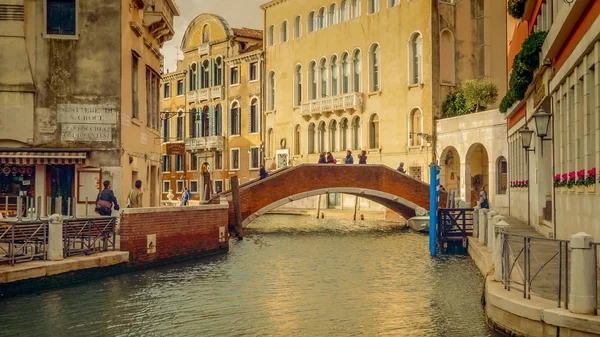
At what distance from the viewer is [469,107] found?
30.0 m

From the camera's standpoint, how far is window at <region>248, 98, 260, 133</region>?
42.1m

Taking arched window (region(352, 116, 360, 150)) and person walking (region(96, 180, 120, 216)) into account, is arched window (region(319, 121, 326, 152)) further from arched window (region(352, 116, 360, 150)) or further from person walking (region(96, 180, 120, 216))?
person walking (region(96, 180, 120, 216))

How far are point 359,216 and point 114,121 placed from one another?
17.0 metres

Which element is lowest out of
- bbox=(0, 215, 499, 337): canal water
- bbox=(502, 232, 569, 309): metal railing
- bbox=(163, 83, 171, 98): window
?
bbox=(0, 215, 499, 337): canal water

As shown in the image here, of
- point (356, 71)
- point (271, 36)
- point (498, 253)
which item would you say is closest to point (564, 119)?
point (498, 253)

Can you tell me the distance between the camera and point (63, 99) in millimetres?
17109

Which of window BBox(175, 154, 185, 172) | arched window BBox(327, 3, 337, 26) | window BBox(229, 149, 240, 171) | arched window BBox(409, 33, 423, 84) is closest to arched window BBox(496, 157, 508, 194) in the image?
arched window BBox(409, 33, 423, 84)

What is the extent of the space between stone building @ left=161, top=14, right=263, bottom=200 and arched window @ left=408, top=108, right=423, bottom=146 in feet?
37.7

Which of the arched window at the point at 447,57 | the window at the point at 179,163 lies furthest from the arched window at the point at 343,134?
the window at the point at 179,163

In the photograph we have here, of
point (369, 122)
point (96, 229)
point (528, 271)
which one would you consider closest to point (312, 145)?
point (369, 122)

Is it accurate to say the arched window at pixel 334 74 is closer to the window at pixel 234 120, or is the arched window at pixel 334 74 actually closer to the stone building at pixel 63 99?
the window at pixel 234 120

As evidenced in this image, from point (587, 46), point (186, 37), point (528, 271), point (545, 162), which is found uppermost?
point (186, 37)

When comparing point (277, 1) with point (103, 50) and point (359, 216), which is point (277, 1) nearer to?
point (359, 216)

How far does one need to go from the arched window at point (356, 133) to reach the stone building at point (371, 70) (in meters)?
0.04
